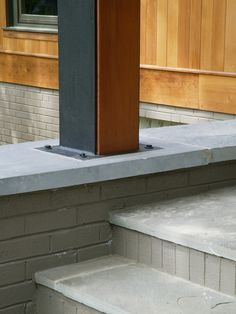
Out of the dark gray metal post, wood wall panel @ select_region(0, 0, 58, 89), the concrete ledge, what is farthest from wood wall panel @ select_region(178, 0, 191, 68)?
the dark gray metal post

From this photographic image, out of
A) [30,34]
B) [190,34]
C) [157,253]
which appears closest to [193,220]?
[157,253]

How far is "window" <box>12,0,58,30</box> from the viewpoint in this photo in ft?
27.0

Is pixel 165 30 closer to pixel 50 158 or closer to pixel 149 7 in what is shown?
pixel 149 7

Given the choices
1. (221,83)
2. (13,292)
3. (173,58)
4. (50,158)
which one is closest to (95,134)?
(50,158)

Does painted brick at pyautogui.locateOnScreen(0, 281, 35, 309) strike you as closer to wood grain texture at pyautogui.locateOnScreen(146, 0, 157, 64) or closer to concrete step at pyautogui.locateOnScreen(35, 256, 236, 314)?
concrete step at pyautogui.locateOnScreen(35, 256, 236, 314)

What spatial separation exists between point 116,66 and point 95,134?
0.33m

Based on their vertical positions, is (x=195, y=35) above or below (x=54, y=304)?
above

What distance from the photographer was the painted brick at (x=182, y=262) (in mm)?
3340

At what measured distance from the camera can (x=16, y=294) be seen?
135 inches

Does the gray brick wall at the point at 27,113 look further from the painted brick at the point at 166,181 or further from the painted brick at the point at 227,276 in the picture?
the painted brick at the point at 227,276

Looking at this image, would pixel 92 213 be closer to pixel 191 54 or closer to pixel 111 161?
pixel 111 161

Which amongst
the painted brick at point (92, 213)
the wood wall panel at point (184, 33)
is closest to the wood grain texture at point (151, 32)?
the wood wall panel at point (184, 33)

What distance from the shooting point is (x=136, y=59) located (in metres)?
3.77

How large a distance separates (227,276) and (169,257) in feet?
1.11
